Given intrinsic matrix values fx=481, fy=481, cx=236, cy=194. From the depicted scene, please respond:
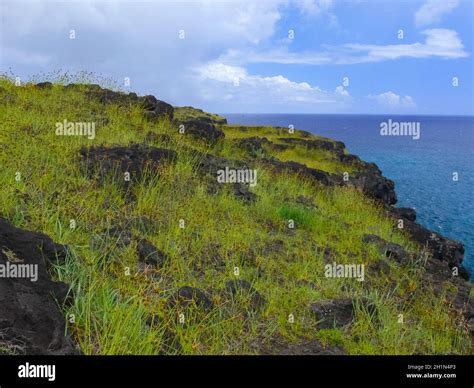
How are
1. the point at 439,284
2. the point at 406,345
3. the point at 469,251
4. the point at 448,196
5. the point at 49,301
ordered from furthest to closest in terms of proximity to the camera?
the point at 448,196 < the point at 469,251 < the point at 439,284 < the point at 406,345 < the point at 49,301

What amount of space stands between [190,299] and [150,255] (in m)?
1.36

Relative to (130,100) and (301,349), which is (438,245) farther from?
(301,349)

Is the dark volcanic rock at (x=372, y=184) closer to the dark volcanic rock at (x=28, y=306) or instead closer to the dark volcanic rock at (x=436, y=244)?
the dark volcanic rock at (x=436, y=244)

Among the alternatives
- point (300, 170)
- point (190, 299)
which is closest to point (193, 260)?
point (190, 299)

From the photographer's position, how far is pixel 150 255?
6645 mm

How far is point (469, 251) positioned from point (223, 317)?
3047cm

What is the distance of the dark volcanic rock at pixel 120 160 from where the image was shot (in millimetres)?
9172

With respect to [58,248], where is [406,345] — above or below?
below

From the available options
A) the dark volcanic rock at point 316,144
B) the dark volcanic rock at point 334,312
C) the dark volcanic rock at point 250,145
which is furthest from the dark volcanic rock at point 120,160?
the dark volcanic rock at point 316,144

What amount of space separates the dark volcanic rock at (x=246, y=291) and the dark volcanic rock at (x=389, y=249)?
17.2 ft

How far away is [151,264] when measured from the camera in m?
6.53

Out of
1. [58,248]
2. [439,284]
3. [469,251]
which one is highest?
[58,248]
